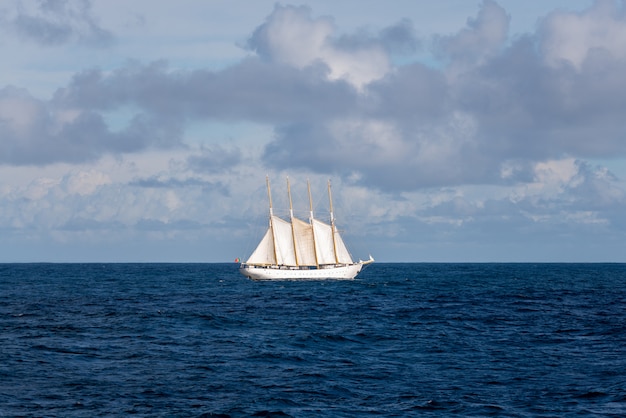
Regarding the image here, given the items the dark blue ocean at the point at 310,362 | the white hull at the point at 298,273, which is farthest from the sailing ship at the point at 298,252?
the dark blue ocean at the point at 310,362

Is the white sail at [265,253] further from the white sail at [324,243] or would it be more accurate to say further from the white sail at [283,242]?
the white sail at [324,243]

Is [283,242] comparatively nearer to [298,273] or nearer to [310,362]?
[298,273]

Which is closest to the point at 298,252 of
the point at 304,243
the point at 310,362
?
the point at 304,243

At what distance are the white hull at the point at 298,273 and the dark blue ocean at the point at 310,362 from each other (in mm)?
68635

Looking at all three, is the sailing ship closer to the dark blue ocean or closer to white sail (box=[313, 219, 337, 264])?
white sail (box=[313, 219, 337, 264])

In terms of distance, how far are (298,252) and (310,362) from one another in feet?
357

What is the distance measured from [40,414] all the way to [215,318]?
127 feet

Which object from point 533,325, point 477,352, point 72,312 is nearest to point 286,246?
point 72,312

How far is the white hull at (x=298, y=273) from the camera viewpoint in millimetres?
153250

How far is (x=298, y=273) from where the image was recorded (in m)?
153

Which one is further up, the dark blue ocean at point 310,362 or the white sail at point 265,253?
the white sail at point 265,253

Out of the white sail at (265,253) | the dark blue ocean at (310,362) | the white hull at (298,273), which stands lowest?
the dark blue ocean at (310,362)

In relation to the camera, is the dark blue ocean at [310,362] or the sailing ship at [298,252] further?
the sailing ship at [298,252]

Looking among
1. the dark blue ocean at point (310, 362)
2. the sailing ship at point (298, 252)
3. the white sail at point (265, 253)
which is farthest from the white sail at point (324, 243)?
the dark blue ocean at point (310, 362)
